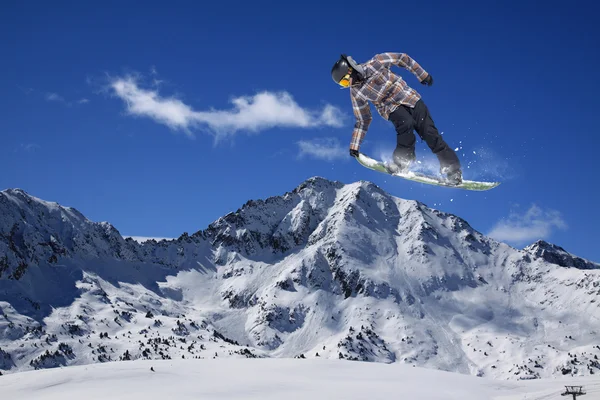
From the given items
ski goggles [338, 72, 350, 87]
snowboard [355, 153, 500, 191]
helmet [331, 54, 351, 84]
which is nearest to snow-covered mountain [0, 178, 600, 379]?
snowboard [355, 153, 500, 191]

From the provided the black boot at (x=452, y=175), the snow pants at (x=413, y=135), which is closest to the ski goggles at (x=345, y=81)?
the snow pants at (x=413, y=135)

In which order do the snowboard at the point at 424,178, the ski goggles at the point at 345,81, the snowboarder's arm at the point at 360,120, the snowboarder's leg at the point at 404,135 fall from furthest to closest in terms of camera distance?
the snowboard at the point at 424,178
the snowboarder's arm at the point at 360,120
the snowboarder's leg at the point at 404,135
the ski goggles at the point at 345,81

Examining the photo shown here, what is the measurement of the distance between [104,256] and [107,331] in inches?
2281

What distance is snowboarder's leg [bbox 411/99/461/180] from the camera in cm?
1271

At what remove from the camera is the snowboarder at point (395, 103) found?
12062mm

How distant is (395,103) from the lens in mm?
12570

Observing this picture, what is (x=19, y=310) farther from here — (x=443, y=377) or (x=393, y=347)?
(x=443, y=377)

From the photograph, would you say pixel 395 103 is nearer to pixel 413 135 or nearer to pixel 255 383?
pixel 413 135

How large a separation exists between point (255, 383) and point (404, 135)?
12.6 m

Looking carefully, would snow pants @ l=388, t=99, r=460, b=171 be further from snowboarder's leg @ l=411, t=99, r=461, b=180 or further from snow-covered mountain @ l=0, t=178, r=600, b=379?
snow-covered mountain @ l=0, t=178, r=600, b=379

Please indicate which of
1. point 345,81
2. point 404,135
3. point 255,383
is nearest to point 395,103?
point 404,135

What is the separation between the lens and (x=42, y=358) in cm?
11288

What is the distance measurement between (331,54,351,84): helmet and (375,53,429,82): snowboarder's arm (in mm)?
909

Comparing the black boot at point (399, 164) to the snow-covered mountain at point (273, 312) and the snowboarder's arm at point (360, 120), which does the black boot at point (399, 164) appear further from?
the snow-covered mountain at point (273, 312)
